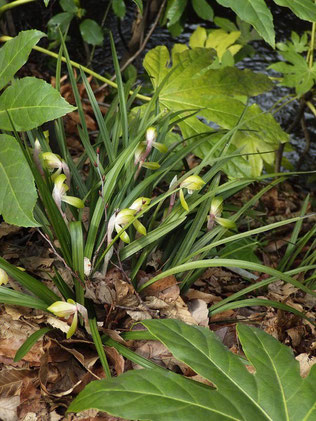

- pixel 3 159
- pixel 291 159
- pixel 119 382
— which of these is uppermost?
pixel 3 159

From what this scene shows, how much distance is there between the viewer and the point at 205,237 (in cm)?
148

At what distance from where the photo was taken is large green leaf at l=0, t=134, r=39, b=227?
3.41 ft

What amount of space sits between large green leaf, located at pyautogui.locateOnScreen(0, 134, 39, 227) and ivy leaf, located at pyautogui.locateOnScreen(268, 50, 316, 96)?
4.80 ft

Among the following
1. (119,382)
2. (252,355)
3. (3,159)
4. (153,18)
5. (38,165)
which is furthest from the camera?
(153,18)

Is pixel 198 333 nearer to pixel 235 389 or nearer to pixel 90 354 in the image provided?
pixel 235 389

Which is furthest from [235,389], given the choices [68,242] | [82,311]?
[68,242]

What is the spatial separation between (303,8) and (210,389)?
0.87 meters

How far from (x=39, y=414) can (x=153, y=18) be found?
225 centimetres

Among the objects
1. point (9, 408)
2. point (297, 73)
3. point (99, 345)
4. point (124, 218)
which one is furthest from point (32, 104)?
point (297, 73)

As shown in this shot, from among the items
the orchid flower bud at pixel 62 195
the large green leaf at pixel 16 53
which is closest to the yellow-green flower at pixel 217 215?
the orchid flower bud at pixel 62 195

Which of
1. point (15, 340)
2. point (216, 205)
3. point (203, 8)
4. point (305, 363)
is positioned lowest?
point (305, 363)

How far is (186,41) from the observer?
3365 millimetres

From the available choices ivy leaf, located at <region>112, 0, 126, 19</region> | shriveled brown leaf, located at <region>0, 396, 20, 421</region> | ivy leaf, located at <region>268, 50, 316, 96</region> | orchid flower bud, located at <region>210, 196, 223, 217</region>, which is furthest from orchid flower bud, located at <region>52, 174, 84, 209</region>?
ivy leaf, located at <region>112, 0, 126, 19</region>

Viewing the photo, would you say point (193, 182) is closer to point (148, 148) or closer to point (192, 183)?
point (192, 183)
